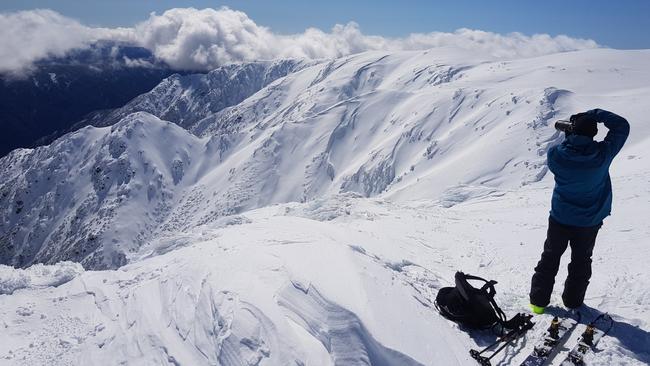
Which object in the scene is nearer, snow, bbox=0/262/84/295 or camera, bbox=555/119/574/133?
camera, bbox=555/119/574/133

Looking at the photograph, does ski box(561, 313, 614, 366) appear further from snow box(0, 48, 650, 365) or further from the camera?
the camera

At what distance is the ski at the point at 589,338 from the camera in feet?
17.8

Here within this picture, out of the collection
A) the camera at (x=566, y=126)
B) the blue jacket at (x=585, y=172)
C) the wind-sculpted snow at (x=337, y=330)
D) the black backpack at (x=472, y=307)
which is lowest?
the wind-sculpted snow at (x=337, y=330)

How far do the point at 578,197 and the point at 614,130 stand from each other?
1.01 m

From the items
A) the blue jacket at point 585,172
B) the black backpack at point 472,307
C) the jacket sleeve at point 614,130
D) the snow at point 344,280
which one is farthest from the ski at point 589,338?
the jacket sleeve at point 614,130

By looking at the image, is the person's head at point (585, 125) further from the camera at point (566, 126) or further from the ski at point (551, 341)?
the ski at point (551, 341)

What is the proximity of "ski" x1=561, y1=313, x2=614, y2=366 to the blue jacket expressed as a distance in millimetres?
1354

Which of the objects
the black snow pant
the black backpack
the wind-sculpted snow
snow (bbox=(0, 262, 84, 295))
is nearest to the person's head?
the black snow pant

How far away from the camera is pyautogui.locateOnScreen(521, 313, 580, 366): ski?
17.9 feet

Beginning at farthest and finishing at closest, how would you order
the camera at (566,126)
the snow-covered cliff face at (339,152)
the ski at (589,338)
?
the snow-covered cliff face at (339,152)
the camera at (566,126)
the ski at (589,338)

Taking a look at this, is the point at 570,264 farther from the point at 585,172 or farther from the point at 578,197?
the point at 585,172

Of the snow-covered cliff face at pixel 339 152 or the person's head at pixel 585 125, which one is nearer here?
the person's head at pixel 585 125

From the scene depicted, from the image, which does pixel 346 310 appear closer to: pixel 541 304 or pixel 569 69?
pixel 541 304

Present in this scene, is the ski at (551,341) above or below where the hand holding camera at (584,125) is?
below
